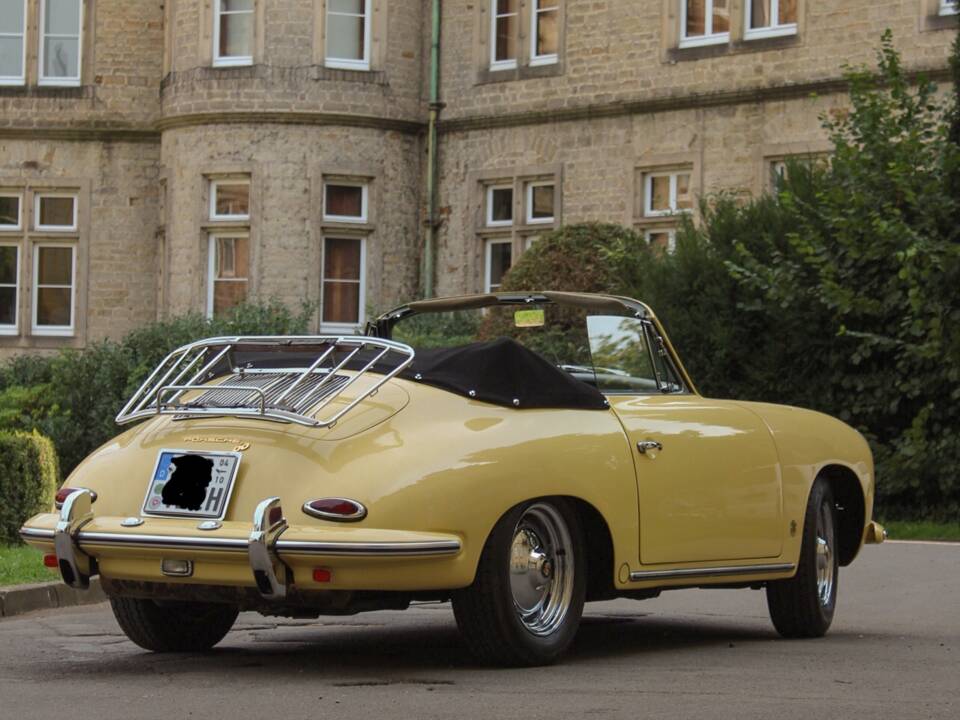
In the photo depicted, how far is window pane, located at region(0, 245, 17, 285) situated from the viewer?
3030cm

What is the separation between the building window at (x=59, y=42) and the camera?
3023 cm

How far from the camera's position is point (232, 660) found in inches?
326

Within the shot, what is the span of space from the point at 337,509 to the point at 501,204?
21.1 m

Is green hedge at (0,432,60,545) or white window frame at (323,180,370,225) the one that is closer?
green hedge at (0,432,60,545)

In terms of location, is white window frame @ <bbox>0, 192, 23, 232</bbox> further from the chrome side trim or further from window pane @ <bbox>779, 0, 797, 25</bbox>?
the chrome side trim

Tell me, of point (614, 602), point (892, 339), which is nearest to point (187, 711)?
point (614, 602)

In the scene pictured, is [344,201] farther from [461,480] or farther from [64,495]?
[461,480]

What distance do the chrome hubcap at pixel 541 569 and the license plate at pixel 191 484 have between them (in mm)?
1109

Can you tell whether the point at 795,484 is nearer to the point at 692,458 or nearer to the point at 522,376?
the point at 692,458

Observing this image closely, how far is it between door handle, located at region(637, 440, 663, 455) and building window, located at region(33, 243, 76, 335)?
896 inches

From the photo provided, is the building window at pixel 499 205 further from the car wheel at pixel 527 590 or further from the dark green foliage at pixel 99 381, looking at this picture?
the car wheel at pixel 527 590

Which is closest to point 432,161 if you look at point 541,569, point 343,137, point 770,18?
point 343,137

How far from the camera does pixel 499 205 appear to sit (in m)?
28.2

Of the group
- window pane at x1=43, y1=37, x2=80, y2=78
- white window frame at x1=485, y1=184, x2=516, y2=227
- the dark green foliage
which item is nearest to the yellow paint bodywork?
the dark green foliage
